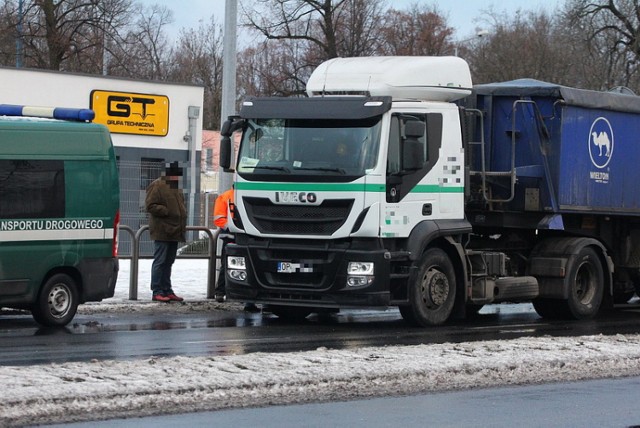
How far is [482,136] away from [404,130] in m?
2.52

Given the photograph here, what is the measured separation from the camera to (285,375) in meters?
10.5

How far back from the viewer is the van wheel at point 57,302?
15.0 m

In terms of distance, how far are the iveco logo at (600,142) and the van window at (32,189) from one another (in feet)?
25.2

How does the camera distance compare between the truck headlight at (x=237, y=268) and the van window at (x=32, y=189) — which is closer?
the van window at (x=32, y=189)

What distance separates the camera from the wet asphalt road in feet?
41.6

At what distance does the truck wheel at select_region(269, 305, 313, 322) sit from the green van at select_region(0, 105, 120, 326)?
270 centimetres

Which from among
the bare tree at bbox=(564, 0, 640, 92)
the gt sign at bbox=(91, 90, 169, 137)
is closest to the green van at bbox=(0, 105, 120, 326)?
the gt sign at bbox=(91, 90, 169, 137)

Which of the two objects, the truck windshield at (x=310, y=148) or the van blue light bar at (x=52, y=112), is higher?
the van blue light bar at (x=52, y=112)

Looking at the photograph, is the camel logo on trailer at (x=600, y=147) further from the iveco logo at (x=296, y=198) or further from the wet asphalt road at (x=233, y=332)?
the iveco logo at (x=296, y=198)

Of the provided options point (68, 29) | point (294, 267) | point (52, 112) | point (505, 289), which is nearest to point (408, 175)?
point (294, 267)

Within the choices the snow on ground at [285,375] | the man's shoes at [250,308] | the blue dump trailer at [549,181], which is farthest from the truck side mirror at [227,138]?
the snow on ground at [285,375]

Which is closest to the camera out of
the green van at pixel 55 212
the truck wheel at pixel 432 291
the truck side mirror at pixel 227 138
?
the green van at pixel 55 212

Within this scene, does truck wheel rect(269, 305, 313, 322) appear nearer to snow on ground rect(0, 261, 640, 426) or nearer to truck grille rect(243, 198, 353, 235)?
truck grille rect(243, 198, 353, 235)

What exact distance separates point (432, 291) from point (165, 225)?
444cm
